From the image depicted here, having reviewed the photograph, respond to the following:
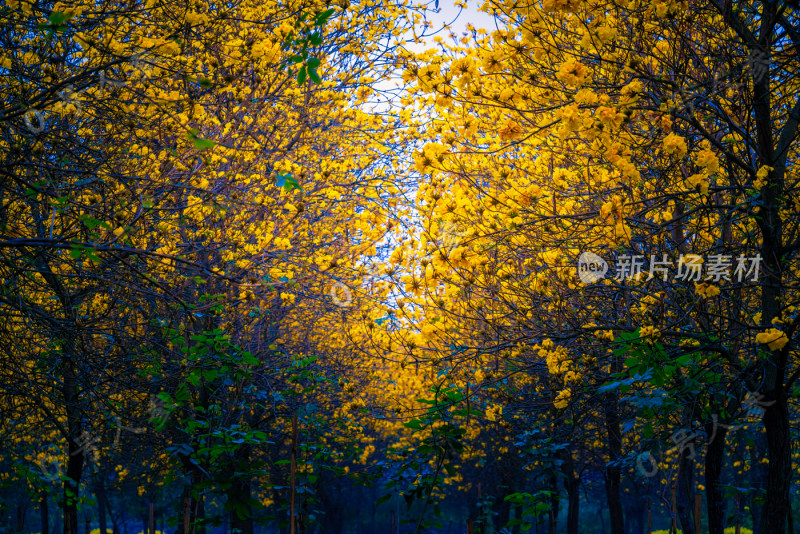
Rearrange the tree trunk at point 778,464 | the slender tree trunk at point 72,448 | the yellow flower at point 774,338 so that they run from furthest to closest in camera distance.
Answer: the slender tree trunk at point 72,448 < the tree trunk at point 778,464 < the yellow flower at point 774,338

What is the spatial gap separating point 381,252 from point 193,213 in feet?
15.2

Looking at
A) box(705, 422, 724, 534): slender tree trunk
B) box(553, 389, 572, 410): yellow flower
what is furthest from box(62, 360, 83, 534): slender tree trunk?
box(705, 422, 724, 534): slender tree trunk

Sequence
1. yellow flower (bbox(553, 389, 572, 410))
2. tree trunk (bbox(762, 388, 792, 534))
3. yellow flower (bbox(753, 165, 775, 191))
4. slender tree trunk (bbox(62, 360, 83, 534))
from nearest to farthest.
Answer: yellow flower (bbox(753, 165, 775, 191)) → tree trunk (bbox(762, 388, 792, 534)) → yellow flower (bbox(553, 389, 572, 410)) → slender tree trunk (bbox(62, 360, 83, 534))

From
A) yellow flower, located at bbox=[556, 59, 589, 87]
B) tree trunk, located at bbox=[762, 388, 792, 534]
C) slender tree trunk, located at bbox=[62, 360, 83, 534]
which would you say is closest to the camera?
yellow flower, located at bbox=[556, 59, 589, 87]

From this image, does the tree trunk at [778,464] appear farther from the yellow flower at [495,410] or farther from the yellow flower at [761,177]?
the yellow flower at [495,410]

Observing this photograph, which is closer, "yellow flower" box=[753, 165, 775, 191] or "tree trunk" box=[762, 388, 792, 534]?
"yellow flower" box=[753, 165, 775, 191]

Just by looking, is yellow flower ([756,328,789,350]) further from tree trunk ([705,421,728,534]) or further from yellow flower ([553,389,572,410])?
tree trunk ([705,421,728,534])

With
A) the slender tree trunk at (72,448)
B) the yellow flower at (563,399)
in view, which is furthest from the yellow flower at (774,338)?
the slender tree trunk at (72,448)

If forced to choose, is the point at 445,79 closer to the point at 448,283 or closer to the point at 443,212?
the point at 443,212

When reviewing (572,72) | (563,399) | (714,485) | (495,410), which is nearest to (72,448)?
(495,410)

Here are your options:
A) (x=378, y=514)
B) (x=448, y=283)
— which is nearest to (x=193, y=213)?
(x=448, y=283)

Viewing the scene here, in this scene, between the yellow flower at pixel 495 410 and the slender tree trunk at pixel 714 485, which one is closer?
the yellow flower at pixel 495 410

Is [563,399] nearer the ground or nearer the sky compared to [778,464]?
nearer the sky

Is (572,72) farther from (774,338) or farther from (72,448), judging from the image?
(72,448)
